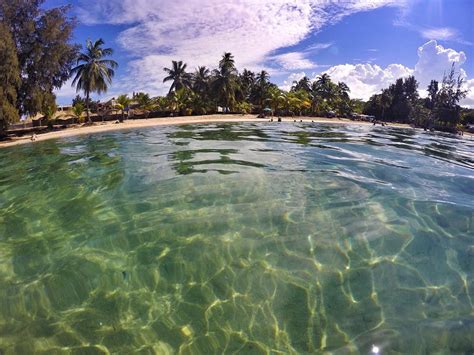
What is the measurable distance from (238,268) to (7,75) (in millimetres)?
28724

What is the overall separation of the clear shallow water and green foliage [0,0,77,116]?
1010 inches

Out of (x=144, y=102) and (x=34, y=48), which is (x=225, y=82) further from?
(x=34, y=48)

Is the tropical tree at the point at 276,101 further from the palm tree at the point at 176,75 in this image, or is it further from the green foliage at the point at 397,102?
the green foliage at the point at 397,102

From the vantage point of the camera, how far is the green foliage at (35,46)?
90.1ft

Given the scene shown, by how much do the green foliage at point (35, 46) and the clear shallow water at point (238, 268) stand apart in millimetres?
25646

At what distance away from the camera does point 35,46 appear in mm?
28234

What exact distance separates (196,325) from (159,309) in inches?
21.1

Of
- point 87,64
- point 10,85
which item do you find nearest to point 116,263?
point 10,85

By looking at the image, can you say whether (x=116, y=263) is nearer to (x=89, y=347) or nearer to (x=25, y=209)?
(x=89, y=347)

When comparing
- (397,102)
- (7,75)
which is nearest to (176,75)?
(7,75)

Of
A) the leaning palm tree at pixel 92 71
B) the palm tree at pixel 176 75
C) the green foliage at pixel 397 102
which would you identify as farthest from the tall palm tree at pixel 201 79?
the green foliage at pixel 397 102

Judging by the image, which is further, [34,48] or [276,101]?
[276,101]

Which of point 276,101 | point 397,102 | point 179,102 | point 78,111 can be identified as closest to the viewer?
point 78,111

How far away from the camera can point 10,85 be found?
25109 mm
